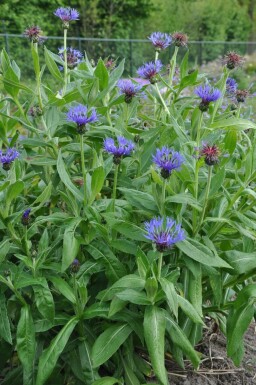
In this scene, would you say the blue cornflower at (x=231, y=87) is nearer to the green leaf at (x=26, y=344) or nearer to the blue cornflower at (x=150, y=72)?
the blue cornflower at (x=150, y=72)

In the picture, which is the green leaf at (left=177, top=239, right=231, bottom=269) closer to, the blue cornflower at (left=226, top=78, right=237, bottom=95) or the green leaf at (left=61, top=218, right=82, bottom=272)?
the green leaf at (left=61, top=218, right=82, bottom=272)

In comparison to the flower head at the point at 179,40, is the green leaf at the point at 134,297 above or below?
below

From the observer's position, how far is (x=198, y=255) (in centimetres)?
203

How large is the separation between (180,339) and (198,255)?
0.33 m

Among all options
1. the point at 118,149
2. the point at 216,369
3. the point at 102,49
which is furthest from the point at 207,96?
the point at 102,49

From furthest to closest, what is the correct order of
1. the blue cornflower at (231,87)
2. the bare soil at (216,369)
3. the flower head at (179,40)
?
the blue cornflower at (231,87), the flower head at (179,40), the bare soil at (216,369)

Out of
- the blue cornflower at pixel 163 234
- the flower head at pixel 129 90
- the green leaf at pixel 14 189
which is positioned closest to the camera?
the blue cornflower at pixel 163 234

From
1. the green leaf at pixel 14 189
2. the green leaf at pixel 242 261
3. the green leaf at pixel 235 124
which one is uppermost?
the green leaf at pixel 235 124

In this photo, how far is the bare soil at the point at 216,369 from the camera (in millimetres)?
2562

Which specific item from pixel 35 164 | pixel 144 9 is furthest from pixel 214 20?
pixel 35 164

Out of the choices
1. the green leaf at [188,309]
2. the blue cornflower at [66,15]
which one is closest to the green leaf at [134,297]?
the green leaf at [188,309]

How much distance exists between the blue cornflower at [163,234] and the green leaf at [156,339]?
0.29 metres

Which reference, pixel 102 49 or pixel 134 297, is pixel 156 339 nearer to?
pixel 134 297

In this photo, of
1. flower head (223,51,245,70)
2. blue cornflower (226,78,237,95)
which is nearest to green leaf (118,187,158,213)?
flower head (223,51,245,70)
